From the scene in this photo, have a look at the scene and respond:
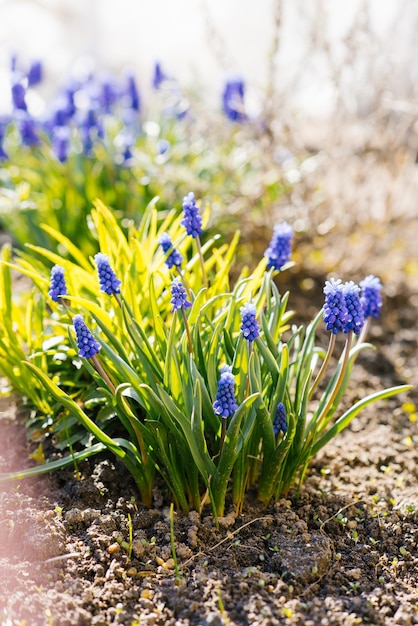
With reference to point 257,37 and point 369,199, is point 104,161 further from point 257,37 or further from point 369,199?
point 257,37

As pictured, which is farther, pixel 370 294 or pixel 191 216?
pixel 370 294

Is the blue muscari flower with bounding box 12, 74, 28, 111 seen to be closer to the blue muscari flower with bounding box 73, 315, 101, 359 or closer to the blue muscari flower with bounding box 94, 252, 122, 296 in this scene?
the blue muscari flower with bounding box 94, 252, 122, 296

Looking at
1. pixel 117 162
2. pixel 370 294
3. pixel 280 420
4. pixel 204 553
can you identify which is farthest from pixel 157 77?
pixel 204 553

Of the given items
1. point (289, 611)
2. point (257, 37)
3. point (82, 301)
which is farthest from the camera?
point (257, 37)

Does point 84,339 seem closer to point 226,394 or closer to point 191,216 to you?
point 226,394

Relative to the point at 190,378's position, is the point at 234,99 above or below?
above

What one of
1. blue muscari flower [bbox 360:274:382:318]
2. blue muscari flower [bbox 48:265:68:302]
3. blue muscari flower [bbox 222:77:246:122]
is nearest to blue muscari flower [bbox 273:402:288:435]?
blue muscari flower [bbox 360:274:382:318]

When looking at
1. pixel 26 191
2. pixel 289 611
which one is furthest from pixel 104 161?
pixel 289 611
